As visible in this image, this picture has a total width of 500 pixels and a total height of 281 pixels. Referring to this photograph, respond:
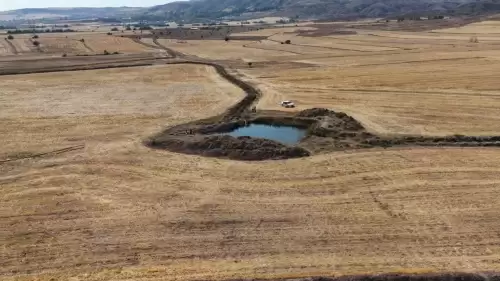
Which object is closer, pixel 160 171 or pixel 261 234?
pixel 261 234

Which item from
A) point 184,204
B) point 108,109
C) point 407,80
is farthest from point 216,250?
point 407,80

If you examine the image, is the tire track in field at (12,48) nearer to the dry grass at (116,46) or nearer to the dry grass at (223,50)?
the dry grass at (116,46)

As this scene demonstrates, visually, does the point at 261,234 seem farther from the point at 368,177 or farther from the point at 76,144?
the point at 76,144

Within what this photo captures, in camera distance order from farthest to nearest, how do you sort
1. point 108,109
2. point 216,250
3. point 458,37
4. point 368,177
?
point 458,37 < point 108,109 < point 368,177 < point 216,250

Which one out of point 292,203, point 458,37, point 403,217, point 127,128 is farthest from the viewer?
point 458,37

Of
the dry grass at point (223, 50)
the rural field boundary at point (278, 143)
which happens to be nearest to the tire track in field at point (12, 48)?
the dry grass at point (223, 50)
